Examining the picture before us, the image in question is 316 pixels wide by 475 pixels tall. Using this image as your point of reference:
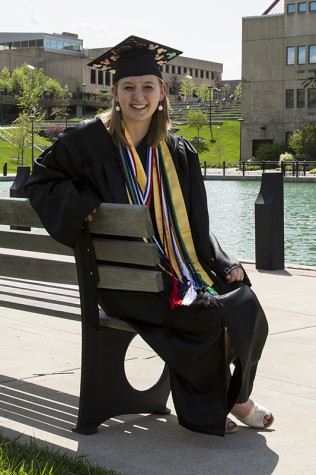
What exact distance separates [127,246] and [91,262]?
0.22m

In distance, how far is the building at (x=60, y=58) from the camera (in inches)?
5202

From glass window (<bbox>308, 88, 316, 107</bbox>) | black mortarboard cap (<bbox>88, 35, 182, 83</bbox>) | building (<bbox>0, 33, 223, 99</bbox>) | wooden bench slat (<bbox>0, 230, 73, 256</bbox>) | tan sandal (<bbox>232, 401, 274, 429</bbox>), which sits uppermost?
building (<bbox>0, 33, 223, 99</bbox>)

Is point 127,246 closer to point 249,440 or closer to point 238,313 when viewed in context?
point 238,313

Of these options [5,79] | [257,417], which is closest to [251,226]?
[257,417]

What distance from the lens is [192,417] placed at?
11.1 ft

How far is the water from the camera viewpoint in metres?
14.0

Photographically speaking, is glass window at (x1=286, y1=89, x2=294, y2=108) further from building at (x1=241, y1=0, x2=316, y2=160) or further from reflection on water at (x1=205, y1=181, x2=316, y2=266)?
reflection on water at (x1=205, y1=181, x2=316, y2=266)

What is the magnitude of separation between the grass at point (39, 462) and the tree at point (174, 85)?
143 m

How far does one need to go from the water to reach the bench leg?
8330mm

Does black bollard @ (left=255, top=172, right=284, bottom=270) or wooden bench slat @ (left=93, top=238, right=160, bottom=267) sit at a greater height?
wooden bench slat @ (left=93, top=238, right=160, bottom=267)

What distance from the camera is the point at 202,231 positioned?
3826 millimetres

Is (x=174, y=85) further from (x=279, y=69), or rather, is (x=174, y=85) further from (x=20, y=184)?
(x=20, y=184)

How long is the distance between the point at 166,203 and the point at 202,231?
0.22 metres

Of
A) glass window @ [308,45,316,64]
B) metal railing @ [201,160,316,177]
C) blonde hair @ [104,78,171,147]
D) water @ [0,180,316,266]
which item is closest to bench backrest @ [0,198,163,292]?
blonde hair @ [104,78,171,147]
